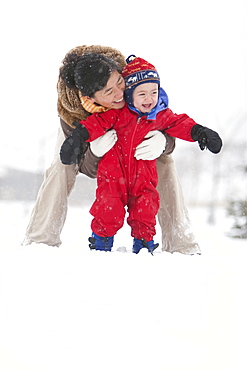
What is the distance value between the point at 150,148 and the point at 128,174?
154 millimetres

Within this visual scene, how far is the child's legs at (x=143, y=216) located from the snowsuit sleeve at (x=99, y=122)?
13.4 inches

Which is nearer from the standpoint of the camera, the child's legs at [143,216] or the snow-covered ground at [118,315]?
the snow-covered ground at [118,315]

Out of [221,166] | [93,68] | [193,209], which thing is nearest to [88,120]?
[93,68]

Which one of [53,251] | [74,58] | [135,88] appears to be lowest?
[53,251]

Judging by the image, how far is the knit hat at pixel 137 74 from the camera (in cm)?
162

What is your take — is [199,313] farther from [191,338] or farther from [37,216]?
[37,216]

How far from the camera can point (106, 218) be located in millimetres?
1623

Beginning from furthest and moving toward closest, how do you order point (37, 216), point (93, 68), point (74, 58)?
point (37, 216), point (74, 58), point (93, 68)

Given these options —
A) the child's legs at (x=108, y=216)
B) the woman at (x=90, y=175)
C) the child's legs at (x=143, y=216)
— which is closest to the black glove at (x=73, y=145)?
the woman at (x=90, y=175)

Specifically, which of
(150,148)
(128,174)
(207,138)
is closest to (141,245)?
(128,174)

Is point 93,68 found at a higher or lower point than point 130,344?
higher

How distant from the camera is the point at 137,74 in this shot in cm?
163

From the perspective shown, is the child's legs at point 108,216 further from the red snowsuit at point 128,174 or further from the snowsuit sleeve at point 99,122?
the snowsuit sleeve at point 99,122

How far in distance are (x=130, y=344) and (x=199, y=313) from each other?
0.61 ft
